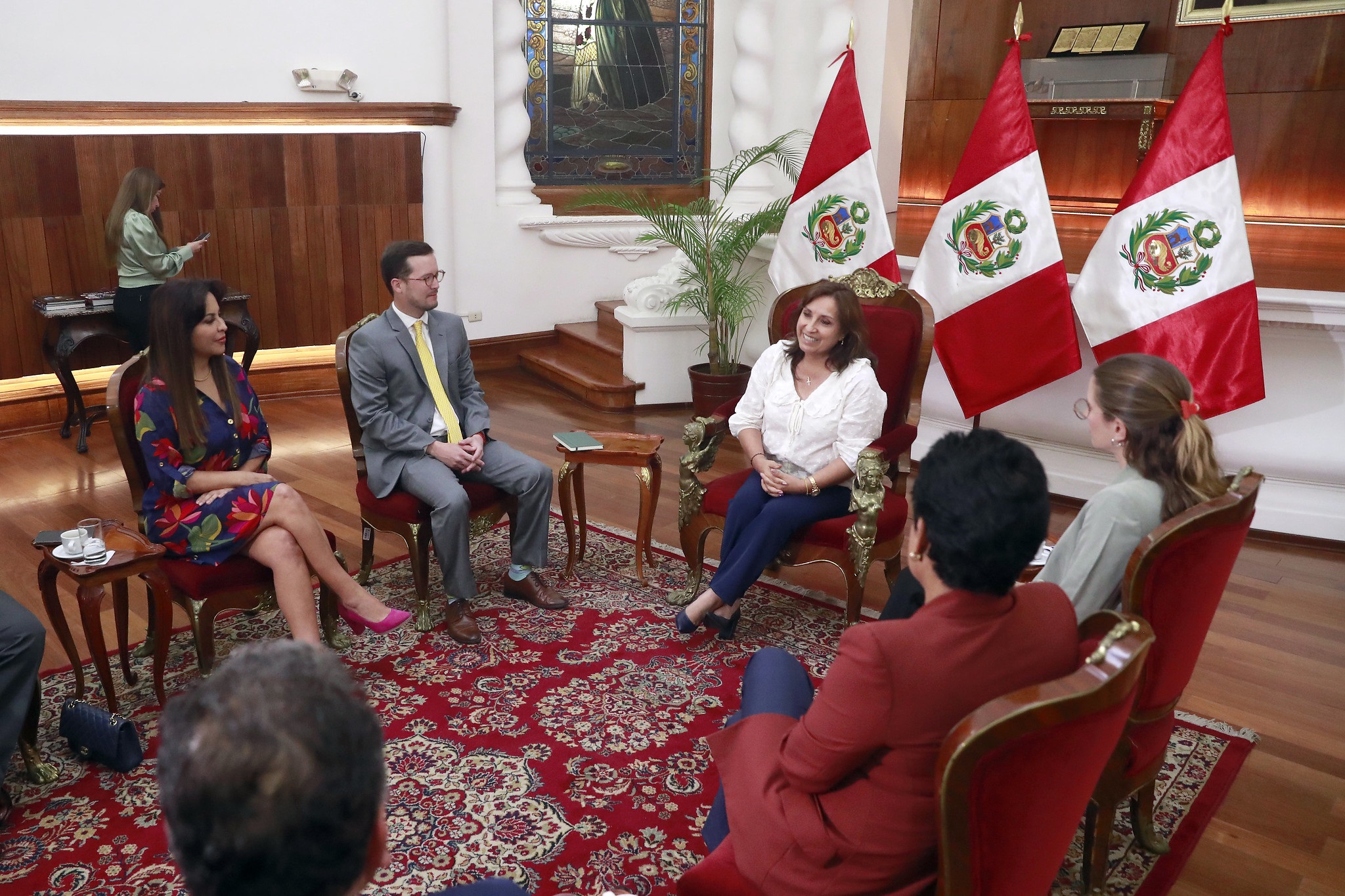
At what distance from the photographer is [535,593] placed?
3.88 metres

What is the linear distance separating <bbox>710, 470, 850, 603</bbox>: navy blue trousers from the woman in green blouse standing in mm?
3675

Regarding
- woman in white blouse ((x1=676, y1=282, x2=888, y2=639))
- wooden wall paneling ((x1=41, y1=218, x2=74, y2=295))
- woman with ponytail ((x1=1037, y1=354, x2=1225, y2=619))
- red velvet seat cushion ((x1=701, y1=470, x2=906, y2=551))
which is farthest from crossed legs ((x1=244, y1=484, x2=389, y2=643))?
wooden wall paneling ((x1=41, y1=218, x2=74, y2=295))

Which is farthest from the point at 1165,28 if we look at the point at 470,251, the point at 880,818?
the point at 880,818

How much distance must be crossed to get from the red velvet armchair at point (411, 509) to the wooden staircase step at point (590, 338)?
321 cm

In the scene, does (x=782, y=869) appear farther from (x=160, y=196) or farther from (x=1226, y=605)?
(x=160, y=196)

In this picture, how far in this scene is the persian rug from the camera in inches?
97.4

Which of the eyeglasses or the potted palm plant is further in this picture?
the potted palm plant

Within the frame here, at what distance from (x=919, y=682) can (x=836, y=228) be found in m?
3.74

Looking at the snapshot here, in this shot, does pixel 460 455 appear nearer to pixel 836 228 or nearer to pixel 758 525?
pixel 758 525

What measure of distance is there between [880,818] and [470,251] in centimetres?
624

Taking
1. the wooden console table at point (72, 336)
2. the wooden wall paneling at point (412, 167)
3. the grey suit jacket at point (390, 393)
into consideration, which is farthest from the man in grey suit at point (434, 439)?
the wooden wall paneling at point (412, 167)

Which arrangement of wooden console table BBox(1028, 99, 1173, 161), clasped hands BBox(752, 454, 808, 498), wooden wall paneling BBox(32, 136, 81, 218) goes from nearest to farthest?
clasped hands BBox(752, 454, 808, 498) → wooden wall paneling BBox(32, 136, 81, 218) → wooden console table BBox(1028, 99, 1173, 161)

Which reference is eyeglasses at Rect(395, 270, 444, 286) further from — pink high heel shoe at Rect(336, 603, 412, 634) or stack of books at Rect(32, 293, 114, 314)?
stack of books at Rect(32, 293, 114, 314)

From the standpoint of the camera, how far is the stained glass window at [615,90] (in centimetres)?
754
